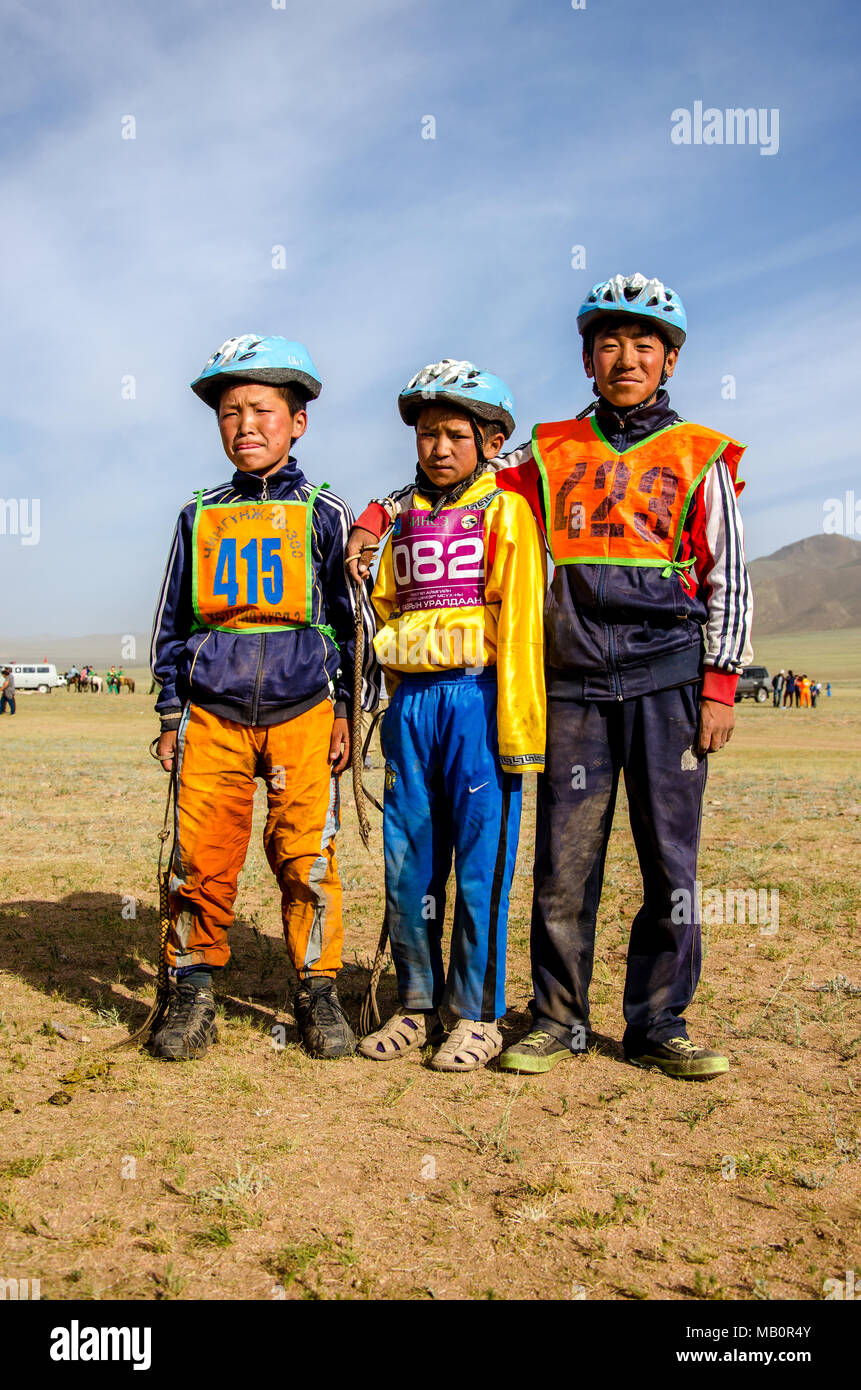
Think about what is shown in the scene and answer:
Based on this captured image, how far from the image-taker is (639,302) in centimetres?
357

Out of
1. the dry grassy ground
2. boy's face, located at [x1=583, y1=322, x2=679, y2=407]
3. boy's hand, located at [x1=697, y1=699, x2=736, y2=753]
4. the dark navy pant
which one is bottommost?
the dry grassy ground

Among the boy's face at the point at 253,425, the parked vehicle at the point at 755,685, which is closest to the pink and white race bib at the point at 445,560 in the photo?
the boy's face at the point at 253,425

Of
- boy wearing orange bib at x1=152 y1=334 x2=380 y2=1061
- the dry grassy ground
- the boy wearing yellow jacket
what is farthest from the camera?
boy wearing orange bib at x1=152 y1=334 x2=380 y2=1061

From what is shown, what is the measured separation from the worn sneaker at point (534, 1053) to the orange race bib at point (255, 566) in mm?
1834

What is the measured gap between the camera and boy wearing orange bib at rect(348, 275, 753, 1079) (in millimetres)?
3605

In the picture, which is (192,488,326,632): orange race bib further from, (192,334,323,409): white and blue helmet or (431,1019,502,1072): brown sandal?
(431,1019,502,1072): brown sandal

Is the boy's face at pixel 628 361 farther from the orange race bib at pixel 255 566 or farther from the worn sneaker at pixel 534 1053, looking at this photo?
the worn sneaker at pixel 534 1053

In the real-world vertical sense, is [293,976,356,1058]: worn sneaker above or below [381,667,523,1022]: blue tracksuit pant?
below

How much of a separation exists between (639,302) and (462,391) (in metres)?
0.71

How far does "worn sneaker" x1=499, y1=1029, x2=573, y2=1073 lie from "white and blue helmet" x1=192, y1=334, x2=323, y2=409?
272 cm

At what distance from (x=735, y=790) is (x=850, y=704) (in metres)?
38.3

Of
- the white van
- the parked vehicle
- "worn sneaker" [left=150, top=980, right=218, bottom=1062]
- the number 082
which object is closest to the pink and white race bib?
the number 082
